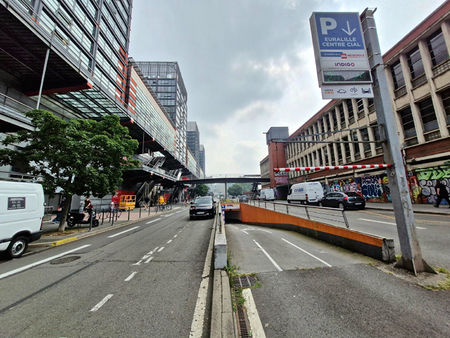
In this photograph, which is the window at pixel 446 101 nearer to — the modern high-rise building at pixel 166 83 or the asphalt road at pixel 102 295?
the asphalt road at pixel 102 295

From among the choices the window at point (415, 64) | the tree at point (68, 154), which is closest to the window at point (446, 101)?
the window at point (415, 64)

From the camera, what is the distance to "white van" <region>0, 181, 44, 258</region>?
573 cm

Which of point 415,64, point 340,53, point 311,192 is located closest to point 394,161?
point 340,53

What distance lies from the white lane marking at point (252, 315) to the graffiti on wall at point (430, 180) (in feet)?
66.9

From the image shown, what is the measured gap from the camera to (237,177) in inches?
2501

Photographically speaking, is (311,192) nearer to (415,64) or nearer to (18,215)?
(415,64)

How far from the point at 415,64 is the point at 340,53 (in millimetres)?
20525

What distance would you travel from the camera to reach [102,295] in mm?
3551

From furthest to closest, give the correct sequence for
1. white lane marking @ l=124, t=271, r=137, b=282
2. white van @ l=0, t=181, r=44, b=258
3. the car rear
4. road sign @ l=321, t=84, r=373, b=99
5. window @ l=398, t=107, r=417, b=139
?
1. window @ l=398, t=107, r=417, b=139
2. the car rear
3. white van @ l=0, t=181, r=44, b=258
4. road sign @ l=321, t=84, r=373, b=99
5. white lane marking @ l=124, t=271, r=137, b=282

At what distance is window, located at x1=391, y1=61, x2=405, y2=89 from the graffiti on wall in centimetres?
934

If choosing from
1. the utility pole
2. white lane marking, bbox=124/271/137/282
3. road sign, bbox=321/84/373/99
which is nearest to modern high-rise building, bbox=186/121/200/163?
white lane marking, bbox=124/271/137/282

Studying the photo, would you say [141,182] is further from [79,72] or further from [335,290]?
[335,290]

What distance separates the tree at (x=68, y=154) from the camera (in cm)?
896

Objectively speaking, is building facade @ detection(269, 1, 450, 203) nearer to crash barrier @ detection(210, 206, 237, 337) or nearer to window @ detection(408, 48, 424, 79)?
window @ detection(408, 48, 424, 79)
